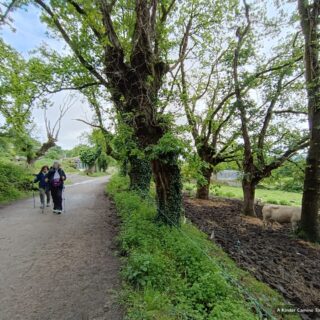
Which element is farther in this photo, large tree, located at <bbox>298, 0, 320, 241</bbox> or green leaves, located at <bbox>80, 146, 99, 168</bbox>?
green leaves, located at <bbox>80, 146, 99, 168</bbox>

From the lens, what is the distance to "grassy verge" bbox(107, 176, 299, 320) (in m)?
3.47

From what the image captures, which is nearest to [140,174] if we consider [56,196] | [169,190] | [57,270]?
[56,196]

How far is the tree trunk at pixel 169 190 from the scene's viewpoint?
7.53m

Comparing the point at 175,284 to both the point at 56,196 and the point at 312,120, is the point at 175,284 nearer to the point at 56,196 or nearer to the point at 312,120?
the point at 56,196

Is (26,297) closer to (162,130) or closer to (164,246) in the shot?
(164,246)

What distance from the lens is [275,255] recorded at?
7.70 m

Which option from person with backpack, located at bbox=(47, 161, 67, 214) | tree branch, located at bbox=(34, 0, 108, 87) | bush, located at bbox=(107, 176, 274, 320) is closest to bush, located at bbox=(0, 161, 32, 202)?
person with backpack, located at bbox=(47, 161, 67, 214)

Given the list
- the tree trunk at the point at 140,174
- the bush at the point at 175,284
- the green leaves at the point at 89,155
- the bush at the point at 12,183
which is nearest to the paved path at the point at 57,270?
the bush at the point at 175,284

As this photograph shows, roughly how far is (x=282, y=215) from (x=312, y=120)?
14.8 ft

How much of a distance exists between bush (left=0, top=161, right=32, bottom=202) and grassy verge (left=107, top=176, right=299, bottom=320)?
10657 mm

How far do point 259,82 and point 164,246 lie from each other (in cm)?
1086

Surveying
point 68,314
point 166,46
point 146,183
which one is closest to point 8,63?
point 166,46

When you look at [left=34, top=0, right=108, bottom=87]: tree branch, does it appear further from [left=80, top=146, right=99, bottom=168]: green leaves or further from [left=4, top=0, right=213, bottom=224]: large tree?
[left=80, top=146, right=99, bottom=168]: green leaves

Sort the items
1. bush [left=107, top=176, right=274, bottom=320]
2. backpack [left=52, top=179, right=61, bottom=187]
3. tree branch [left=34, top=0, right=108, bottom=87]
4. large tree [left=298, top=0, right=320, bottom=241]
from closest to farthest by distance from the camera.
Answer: bush [left=107, top=176, right=274, bottom=320], large tree [left=298, top=0, right=320, bottom=241], tree branch [left=34, top=0, right=108, bottom=87], backpack [left=52, top=179, right=61, bottom=187]
